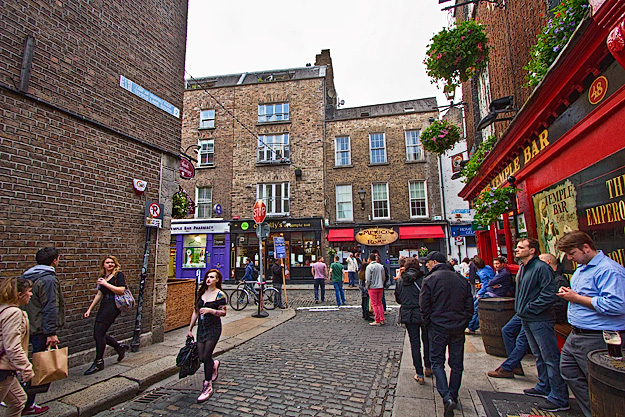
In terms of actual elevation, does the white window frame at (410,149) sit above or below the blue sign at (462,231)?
above

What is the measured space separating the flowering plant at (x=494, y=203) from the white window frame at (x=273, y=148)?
15.4m

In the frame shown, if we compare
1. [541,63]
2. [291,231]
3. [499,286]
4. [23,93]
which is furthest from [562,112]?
[291,231]

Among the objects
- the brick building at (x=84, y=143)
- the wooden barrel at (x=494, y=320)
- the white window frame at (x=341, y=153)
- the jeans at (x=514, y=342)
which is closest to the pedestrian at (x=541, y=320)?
the jeans at (x=514, y=342)

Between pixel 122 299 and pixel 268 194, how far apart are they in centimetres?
1601

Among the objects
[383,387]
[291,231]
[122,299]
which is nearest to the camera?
[383,387]

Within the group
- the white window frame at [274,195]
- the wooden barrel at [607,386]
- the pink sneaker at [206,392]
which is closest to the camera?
the wooden barrel at [607,386]

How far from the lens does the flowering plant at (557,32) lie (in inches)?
145

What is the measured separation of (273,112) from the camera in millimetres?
21453

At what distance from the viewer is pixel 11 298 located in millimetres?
2855

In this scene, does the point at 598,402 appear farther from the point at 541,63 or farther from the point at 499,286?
the point at 541,63

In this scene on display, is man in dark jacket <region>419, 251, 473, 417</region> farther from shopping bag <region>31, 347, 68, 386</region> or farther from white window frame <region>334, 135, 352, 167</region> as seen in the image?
white window frame <region>334, 135, 352, 167</region>

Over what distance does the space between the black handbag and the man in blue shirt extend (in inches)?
155

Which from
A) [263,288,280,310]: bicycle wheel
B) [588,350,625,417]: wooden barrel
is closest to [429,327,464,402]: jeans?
[588,350,625,417]: wooden barrel

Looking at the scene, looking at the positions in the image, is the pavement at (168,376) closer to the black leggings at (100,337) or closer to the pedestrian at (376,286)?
the black leggings at (100,337)
